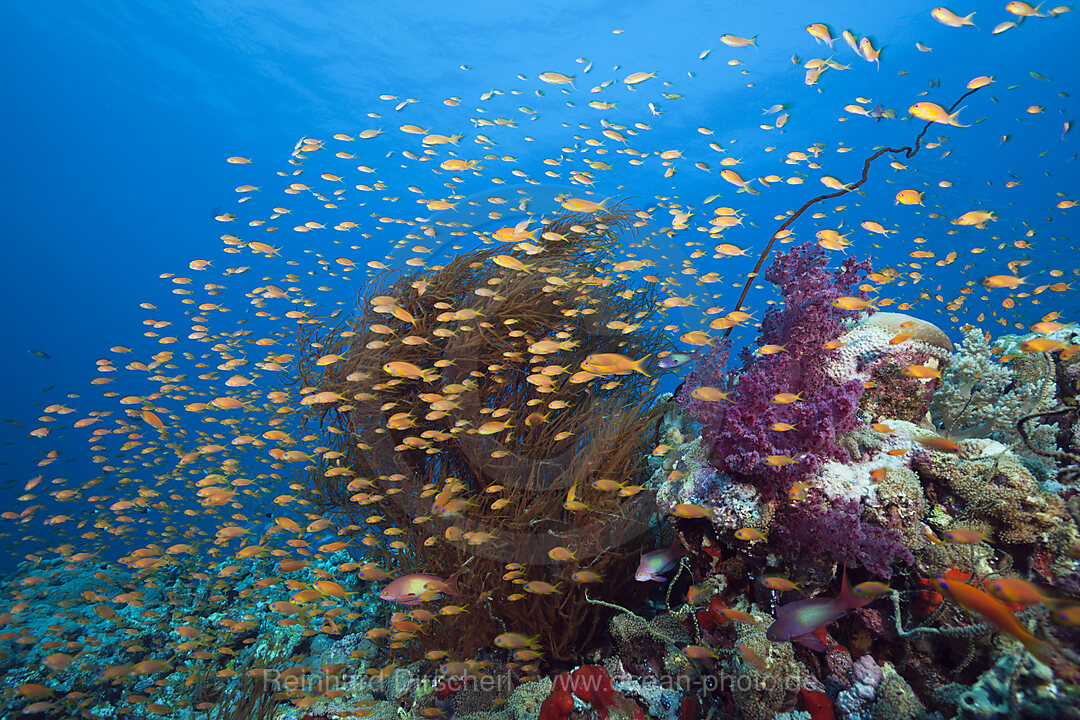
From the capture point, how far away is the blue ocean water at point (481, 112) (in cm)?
2566

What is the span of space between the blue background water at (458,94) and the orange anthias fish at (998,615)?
2083 centimetres

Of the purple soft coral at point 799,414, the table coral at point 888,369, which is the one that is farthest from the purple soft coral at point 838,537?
the table coral at point 888,369

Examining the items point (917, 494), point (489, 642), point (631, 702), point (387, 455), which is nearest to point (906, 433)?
point (917, 494)

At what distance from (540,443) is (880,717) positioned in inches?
108

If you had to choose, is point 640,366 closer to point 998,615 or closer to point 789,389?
point 789,389

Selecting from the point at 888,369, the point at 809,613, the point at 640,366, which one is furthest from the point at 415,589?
the point at 888,369

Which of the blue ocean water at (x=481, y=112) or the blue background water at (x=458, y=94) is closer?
the blue ocean water at (x=481, y=112)

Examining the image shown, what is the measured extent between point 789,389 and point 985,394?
5.51 feet

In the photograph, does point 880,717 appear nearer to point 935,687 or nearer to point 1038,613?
point 935,687

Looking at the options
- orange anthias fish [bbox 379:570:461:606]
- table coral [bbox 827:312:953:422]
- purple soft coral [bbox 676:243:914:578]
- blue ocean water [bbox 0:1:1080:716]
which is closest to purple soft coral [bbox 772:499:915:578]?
purple soft coral [bbox 676:243:914:578]

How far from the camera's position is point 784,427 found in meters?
2.61

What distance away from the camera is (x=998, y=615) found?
150 centimetres

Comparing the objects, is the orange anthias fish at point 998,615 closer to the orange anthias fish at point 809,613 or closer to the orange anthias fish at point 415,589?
the orange anthias fish at point 809,613

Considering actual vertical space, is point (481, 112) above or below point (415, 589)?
above
